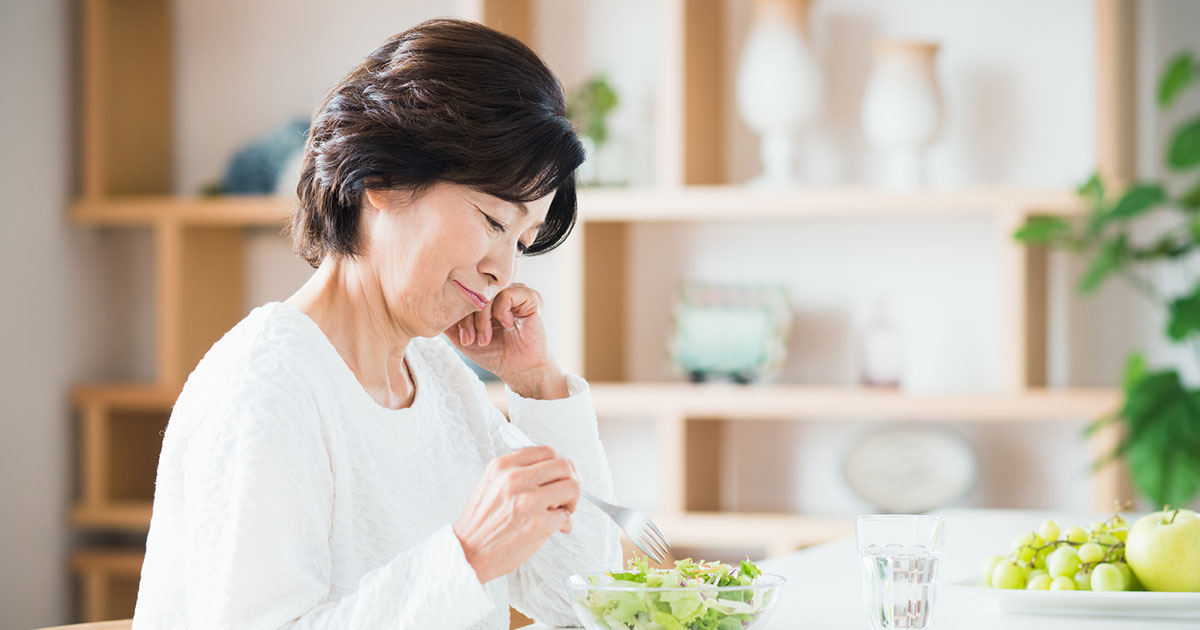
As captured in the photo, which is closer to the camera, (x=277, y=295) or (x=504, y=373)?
(x=504, y=373)

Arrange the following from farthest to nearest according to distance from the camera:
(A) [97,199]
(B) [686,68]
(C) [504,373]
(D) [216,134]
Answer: (D) [216,134], (A) [97,199], (B) [686,68], (C) [504,373]

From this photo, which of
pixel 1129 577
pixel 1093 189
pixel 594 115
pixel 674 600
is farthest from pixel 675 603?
pixel 594 115

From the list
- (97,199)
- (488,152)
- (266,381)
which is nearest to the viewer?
(266,381)

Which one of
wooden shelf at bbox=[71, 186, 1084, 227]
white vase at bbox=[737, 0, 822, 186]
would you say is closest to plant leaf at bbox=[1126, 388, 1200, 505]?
wooden shelf at bbox=[71, 186, 1084, 227]

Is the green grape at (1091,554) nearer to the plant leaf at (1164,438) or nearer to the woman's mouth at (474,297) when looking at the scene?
the woman's mouth at (474,297)

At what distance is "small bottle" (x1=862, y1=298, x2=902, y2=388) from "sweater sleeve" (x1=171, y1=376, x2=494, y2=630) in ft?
7.05

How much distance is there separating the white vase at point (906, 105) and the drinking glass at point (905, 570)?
1.99 m

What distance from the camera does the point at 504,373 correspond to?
5.54 ft

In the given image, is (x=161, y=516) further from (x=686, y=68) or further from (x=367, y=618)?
(x=686, y=68)

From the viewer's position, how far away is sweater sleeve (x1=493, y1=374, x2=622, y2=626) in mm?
1602

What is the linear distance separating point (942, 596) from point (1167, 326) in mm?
1467

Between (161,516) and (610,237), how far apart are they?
223 cm

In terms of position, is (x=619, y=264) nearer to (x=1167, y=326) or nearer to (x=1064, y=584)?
(x=1167, y=326)

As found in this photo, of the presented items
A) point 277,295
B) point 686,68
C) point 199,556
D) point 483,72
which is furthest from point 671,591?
point 277,295
